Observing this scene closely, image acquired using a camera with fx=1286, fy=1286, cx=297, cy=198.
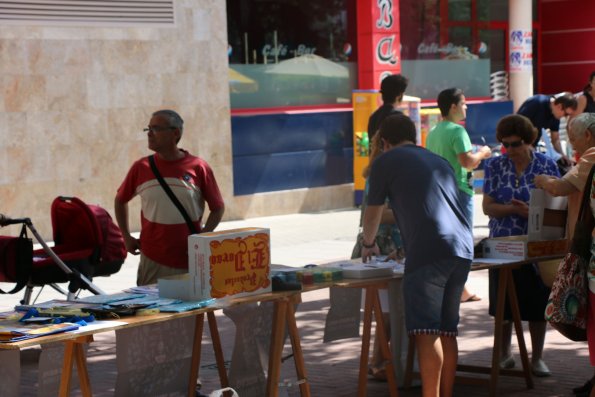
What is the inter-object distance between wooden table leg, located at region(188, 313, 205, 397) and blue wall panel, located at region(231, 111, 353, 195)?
10057 millimetres

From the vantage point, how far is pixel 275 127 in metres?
17.8

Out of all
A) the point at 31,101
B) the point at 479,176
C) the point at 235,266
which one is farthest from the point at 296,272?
the point at 479,176

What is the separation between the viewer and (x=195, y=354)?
7188 millimetres

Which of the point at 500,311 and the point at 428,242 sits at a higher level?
the point at 428,242

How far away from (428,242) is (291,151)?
1131 centimetres

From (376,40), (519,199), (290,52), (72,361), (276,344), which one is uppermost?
(376,40)

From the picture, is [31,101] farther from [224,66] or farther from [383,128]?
[383,128]

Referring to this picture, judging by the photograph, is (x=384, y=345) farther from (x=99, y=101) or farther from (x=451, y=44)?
(x=451, y=44)

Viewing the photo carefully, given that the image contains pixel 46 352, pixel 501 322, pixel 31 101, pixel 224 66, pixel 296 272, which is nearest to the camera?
pixel 46 352

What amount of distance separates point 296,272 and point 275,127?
35.5 ft

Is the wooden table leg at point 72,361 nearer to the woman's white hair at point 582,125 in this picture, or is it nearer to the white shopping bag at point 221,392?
the white shopping bag at point 221,392

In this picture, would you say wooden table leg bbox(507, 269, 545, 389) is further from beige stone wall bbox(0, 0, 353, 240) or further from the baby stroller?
beige stone wall bbox(0, 0, 353, 240)

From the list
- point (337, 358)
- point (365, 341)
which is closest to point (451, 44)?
point (337, 358)

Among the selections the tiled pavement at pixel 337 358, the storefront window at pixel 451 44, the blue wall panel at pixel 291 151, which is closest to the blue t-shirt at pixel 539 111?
the tiled pavement at pixel 337 358
